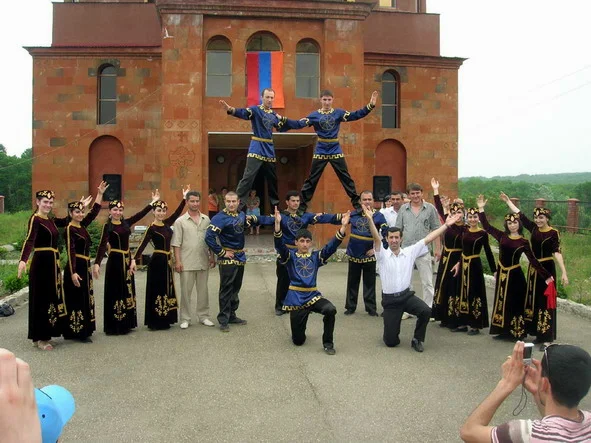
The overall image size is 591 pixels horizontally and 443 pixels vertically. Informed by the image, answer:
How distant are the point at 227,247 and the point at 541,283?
14.5 feet

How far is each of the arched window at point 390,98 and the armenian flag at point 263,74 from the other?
498cm

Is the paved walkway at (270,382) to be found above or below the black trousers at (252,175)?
below

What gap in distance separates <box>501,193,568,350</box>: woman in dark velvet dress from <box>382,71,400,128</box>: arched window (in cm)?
1335

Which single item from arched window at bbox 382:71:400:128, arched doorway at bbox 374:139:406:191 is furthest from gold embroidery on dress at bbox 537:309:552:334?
arched window at bbox 382:71:400:128

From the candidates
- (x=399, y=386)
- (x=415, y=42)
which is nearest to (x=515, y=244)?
(x=399, y=386)

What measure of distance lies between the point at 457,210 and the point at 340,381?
10.3ft

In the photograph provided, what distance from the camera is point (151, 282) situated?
27.8 feet

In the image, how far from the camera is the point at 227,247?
866 cm

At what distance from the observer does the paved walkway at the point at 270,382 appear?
4.92m

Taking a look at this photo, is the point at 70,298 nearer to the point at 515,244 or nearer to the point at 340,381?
the point at 340,381

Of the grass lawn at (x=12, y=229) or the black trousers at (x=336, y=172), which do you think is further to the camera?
the grass lawn at (x=12, y=229)

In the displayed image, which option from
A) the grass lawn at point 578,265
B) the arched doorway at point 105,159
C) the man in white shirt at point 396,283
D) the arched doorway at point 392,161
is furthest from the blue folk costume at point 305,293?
the arched doorway at point 105,159

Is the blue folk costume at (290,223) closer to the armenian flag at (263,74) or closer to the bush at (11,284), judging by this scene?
the bush at (11,284)

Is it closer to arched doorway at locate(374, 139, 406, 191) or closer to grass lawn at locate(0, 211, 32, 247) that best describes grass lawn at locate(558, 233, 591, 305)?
arched doorway at locate(374, 139, 406, 191)
